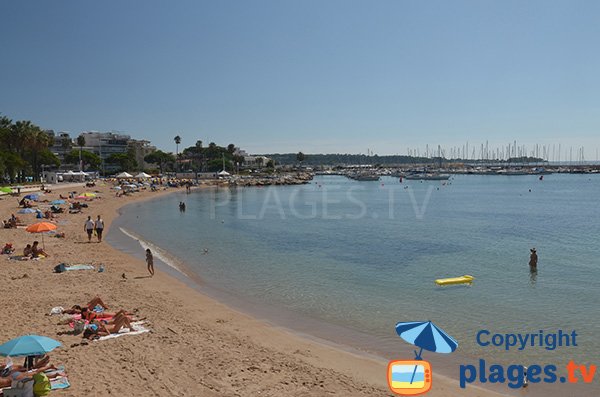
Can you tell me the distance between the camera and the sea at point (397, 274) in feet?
47.3

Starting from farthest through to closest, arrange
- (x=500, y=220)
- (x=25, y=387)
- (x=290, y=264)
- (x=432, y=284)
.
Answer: (x=500, y=220)
(x=290, y=264)
(x=432, y=284)
(x=25, y=387)

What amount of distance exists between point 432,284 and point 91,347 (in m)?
14.5

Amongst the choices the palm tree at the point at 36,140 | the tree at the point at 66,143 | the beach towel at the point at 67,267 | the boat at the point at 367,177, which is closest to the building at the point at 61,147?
the tree at the point at 66,143

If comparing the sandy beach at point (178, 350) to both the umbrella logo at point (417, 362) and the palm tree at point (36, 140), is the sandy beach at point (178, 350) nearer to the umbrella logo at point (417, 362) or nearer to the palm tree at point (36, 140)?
the umbrella logo at point (417, 362)

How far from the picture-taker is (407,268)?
79.1 ft

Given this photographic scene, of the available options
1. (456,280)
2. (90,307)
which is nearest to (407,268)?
(456,280)

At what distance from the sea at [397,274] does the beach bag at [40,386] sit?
7607mm

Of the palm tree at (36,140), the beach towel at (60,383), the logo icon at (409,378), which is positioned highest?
the palm tree at (36,140)

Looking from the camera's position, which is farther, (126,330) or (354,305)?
(354,305)

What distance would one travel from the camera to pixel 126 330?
41.0 feet

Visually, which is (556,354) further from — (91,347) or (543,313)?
(91,347)

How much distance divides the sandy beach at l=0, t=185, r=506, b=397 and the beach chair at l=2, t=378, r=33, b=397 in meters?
0.59

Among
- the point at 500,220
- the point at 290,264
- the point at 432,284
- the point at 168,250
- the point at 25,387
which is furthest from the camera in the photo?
the point at 500,220

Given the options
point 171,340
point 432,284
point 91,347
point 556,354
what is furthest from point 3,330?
point 432,284
